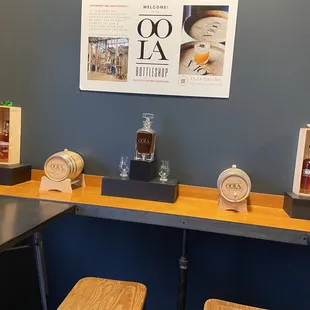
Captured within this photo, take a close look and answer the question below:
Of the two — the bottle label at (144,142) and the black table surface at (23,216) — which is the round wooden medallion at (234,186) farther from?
the black table surface at (23,216)

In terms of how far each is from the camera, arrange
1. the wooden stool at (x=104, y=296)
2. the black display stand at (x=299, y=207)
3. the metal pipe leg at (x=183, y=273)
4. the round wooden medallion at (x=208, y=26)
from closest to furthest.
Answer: the wooden stool at (x=104, y=296) → the black display stand at (x=299, y=207) → the metal pipe leg at (x=183, y=273) → the round wooden medallion at (x=208, y=26)

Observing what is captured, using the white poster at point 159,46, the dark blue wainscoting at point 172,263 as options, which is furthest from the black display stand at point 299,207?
the white poster at point 159,46

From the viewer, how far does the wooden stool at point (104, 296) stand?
128 centimetres

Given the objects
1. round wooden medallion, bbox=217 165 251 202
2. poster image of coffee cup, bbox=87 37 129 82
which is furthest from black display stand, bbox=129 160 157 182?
poster image of coffee cup, bbox=87 37 129 82

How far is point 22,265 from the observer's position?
6.06 ft

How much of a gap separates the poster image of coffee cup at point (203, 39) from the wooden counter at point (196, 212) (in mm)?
602

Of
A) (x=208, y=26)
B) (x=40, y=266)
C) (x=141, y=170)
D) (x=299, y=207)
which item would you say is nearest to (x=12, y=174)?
(x=40, y=266)

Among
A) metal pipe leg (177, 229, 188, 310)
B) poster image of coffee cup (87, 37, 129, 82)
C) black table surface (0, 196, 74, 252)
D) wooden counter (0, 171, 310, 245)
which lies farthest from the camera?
poster image of coffee cup (87, 37, 129, 82)

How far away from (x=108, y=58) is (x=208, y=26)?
53 centimetres

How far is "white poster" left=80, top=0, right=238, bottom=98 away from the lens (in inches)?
68.4

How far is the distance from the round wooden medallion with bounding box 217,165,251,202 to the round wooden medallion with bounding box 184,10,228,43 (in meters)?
0.66

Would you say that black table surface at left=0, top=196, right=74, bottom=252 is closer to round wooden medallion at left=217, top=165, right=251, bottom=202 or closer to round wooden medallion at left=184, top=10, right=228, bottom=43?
round wooden medallion at left=217, top=165, right=251, bottom=202

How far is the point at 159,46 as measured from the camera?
1796 mm

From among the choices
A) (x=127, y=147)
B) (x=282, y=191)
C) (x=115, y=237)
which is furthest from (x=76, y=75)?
(x=282, y=191)
